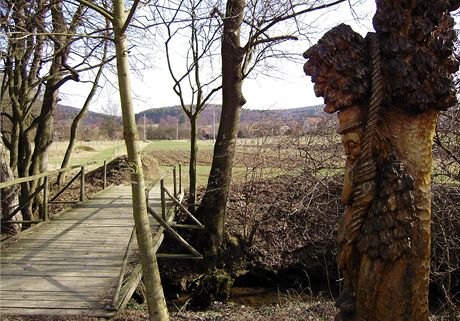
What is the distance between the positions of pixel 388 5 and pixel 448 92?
0.63 metres

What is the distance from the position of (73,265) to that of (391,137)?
19.7 ft

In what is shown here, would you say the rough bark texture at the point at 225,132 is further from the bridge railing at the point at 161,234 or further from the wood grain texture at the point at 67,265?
the wood grain texture at the point at 67,265

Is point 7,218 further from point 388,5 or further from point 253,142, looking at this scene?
point 388,5

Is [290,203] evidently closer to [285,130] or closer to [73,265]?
A: [285,130]

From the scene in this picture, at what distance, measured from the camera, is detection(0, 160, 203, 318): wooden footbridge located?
5465 millimetres

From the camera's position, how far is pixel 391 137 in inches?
96.5

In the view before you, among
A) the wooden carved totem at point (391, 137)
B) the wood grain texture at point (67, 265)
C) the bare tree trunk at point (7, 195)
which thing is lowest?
the wood grain texture at point (67, 265)

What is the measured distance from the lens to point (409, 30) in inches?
97.0

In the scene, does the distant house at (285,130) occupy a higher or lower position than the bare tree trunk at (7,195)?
higher

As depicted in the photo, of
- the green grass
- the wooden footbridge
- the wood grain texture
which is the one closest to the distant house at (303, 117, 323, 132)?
the wooden footbridge

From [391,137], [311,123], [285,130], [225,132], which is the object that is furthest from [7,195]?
[391,137]

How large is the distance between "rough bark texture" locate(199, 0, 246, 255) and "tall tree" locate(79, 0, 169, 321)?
623 cm

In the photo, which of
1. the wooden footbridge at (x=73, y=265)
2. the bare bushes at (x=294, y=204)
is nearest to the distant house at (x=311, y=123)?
the bare bushes at (x=294, y=204)

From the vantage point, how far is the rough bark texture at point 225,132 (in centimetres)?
1022
